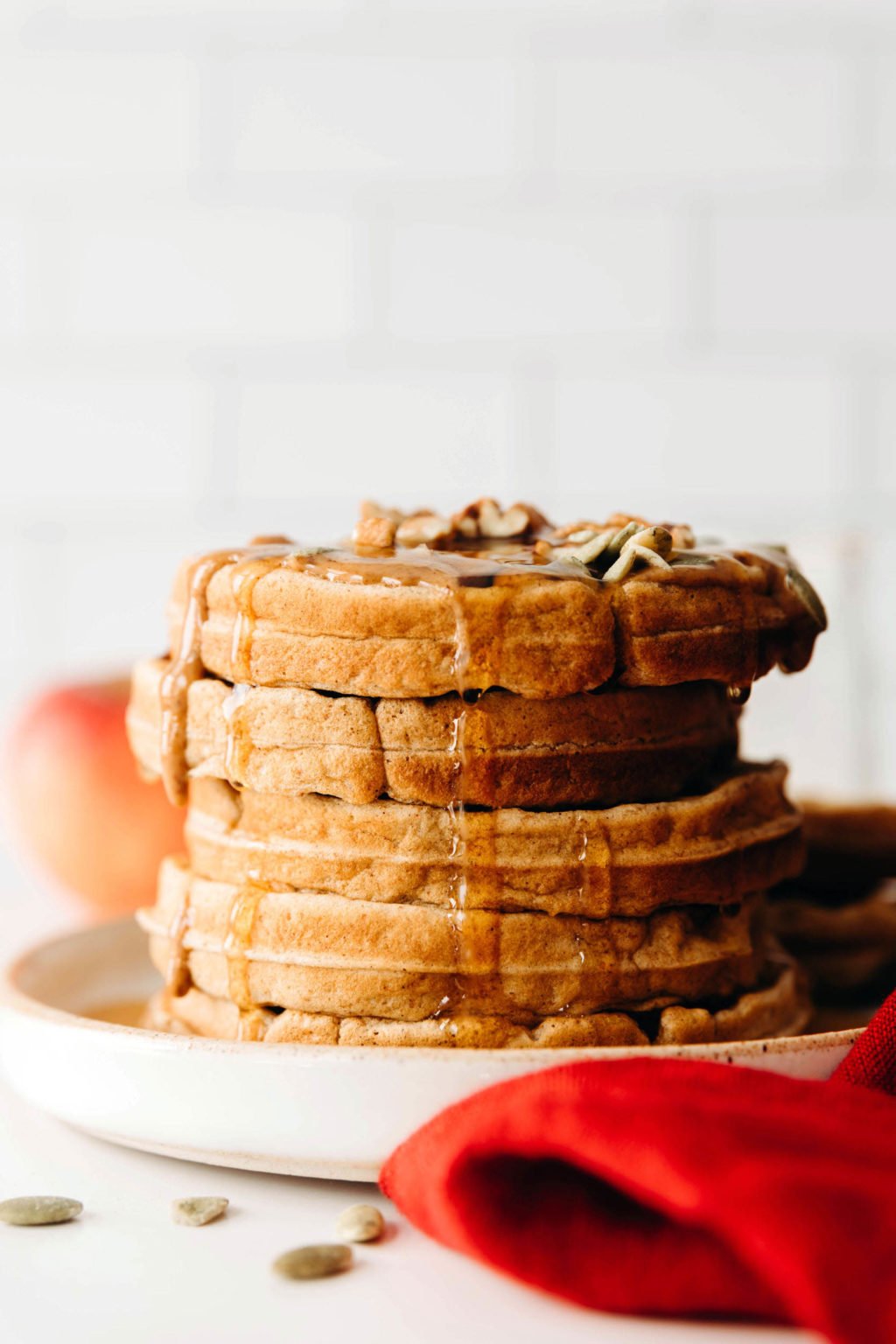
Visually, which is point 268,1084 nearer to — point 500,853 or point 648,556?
point 500,853

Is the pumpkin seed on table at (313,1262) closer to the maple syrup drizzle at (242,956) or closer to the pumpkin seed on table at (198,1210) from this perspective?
the pumpkin seed on table at (198,1210)

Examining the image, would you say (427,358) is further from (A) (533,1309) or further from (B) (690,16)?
(A) (533,1309)

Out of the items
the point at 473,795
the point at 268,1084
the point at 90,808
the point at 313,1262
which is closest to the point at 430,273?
the point at 90,808

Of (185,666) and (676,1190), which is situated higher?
(185,666)

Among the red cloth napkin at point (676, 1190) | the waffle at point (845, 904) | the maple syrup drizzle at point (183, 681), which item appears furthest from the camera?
the waffle at point (845, 904)

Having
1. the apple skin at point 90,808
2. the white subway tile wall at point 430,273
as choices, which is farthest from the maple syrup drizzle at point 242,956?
the white subway tile wall at point 430,273

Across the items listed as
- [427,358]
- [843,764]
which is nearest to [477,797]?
[843,764]

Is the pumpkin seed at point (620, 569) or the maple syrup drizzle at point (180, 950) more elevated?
the pumpkin seed at point (620, 569)
